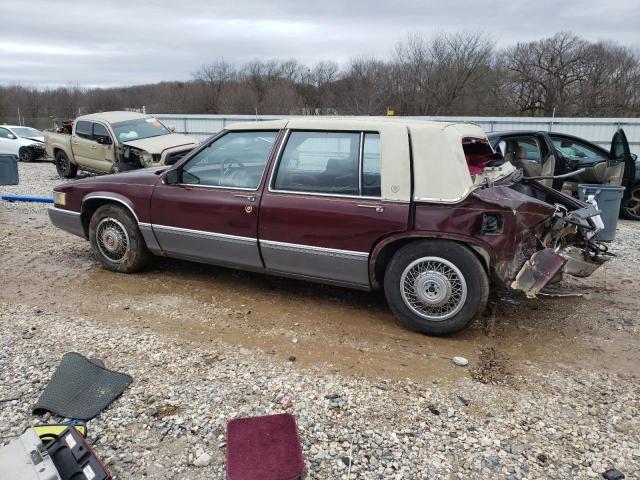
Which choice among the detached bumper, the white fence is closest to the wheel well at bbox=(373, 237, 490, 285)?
the detached bumper

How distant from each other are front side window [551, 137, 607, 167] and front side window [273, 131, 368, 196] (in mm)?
6030

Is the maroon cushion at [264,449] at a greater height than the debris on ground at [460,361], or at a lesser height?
lesser

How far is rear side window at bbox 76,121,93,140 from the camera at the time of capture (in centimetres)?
1263

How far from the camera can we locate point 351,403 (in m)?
3.03

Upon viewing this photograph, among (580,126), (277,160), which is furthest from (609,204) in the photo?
(580,126)

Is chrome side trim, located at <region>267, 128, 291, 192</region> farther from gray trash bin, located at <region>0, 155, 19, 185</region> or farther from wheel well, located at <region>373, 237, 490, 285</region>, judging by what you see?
gray trash bin, located at <region>0, 155, 19, 185</region>

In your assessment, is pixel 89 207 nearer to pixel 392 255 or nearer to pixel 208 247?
pixel 208 247

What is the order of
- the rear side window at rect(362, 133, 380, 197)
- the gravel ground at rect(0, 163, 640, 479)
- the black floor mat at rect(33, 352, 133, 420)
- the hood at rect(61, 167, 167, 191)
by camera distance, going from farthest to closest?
1. the hood at rect(61, 167, 167, 191)
2. the rear side window at rect(362, 133, 380, 197)
3. the black floor mat at rect(33, 352, 133, 420)
4. the gravel ground at rect(0, 163, 640, 479)

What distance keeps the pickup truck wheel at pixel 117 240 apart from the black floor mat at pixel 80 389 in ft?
5.93

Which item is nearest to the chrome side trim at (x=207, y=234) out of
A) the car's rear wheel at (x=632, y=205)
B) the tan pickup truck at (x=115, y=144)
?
the tan pickup truck at (x=115, y=144)

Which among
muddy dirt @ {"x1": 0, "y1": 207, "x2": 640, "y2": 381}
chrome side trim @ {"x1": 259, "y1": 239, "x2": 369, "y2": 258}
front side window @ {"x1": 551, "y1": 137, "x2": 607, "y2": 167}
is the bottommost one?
muddy dirt @ {"x1": 0, "y1": 207, "x2": 640, "y2": 381}

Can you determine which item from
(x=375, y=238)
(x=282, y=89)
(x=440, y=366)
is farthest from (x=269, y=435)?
(x=282, y=89)

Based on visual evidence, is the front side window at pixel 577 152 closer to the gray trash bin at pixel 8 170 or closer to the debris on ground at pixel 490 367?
the debris on ground at pixel 490 367

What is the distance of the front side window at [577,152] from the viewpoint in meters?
8.61
